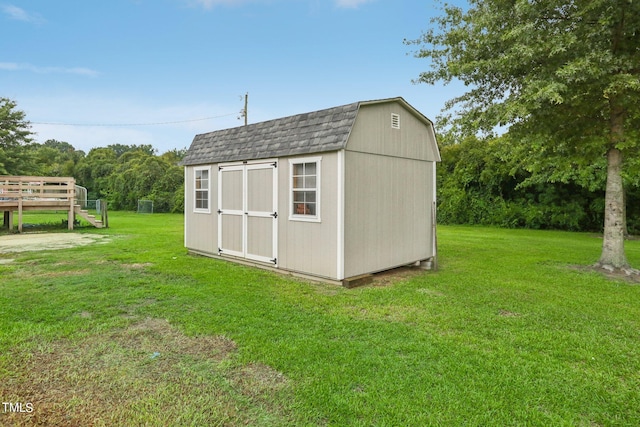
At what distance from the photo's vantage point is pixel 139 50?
13875 mm

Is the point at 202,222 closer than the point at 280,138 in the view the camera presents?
No

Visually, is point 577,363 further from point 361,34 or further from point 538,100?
point 361,34

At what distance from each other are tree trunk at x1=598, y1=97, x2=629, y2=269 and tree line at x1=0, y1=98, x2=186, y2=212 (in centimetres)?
895

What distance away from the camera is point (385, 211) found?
5.76 m

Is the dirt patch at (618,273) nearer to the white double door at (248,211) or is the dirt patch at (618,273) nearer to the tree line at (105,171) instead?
the white double door at (248,211)

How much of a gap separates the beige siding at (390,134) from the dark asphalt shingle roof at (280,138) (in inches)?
9.7

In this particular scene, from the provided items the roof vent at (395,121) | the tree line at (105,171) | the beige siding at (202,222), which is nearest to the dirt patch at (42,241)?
the beige siding at (202,222)

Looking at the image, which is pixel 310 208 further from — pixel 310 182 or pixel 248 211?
pixel 248 211

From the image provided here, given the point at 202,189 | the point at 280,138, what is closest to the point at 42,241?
the point at 202,189

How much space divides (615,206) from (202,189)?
25.8ft

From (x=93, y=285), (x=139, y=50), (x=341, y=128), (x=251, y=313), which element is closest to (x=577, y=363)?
Result: (x=251, y=313)

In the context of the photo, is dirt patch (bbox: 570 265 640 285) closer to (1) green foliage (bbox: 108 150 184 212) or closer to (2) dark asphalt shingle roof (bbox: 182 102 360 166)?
(2) dark asphalt shingle roof (bbox: 182 102 360 166)

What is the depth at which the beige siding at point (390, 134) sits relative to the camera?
5.30 m

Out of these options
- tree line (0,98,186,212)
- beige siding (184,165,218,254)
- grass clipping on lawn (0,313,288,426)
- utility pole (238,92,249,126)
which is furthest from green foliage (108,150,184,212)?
grass clipping on lawn (0,313,288,426)
